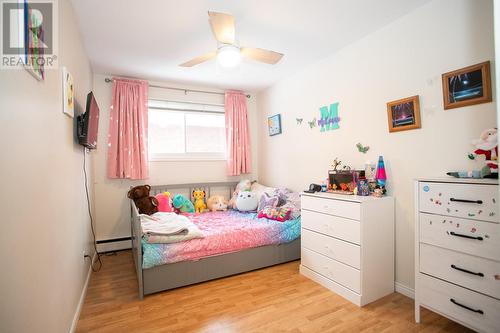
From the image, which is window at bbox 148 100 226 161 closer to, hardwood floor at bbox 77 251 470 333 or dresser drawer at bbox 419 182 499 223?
hardwood floor at bbox 77 251 470 333

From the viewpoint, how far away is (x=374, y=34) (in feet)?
7.60

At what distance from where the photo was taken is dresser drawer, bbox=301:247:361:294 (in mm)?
2002

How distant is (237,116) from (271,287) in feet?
8.75

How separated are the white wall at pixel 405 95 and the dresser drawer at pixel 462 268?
1.49 ft

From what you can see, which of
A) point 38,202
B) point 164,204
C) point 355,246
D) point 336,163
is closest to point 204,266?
point 164,204

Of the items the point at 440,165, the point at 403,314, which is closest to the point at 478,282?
the point at 403,314

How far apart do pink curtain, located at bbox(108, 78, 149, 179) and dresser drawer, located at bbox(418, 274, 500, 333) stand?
10.7ft

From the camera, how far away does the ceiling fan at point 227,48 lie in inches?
66.4

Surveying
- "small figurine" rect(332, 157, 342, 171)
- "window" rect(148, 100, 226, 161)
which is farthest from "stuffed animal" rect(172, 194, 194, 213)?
"small figurine" rect(332, 157, 342, 171)

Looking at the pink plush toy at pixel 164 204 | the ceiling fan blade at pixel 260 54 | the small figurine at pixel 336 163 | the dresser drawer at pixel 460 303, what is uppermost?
the ceiling fan blade at pixel 260 54

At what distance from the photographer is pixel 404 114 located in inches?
81.9

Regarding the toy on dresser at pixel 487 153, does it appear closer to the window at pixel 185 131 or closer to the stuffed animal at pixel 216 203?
the stuffed animal at pixel 216 203

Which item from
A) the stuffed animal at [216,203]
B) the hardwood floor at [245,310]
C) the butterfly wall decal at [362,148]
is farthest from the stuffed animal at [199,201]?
the butterfly wall decal at [362,148]

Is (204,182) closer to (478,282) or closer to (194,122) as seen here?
(194,122)
